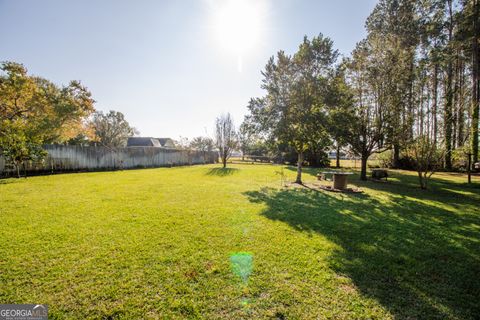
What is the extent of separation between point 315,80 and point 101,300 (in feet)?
40.6

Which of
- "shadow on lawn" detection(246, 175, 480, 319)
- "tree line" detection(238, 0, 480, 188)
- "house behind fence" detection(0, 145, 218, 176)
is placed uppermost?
"tree line" detection(238, 0, 480, 188)

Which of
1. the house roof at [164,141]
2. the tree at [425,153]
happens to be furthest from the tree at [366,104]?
the house roof at [164,141]

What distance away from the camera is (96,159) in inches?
655

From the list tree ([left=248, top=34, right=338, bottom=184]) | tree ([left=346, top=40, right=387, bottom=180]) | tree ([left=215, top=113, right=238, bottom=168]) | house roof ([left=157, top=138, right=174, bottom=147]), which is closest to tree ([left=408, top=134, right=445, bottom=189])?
tree ([left=346, top=40, right=387, bottom=180])

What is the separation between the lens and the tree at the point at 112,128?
4278 centimetres

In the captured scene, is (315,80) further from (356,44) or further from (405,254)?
(405,254)

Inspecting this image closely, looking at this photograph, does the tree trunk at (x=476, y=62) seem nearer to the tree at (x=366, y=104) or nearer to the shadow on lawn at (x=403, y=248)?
the tree at (x=366, y=104)

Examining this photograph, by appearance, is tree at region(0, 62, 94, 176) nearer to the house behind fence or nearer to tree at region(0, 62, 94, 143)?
tree at region(0, 62, 94, 143)

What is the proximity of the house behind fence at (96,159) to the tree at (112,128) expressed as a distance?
2618 cm

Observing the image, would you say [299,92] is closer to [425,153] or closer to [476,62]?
[425,153]

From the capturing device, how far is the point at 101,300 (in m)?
2.30

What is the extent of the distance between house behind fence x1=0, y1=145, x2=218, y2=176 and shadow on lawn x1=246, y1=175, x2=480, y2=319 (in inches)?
593

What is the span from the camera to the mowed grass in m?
2.25

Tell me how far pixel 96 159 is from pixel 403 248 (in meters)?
19.7
